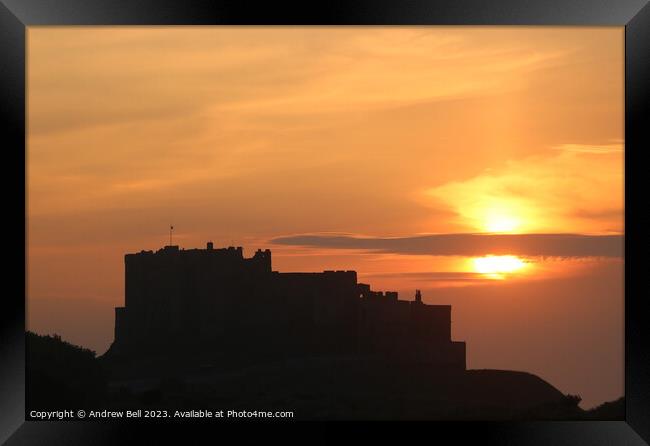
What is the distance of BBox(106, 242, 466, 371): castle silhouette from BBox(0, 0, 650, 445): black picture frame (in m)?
11.4

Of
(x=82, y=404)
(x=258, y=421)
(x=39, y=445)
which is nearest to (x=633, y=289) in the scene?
(x=258, y=421)

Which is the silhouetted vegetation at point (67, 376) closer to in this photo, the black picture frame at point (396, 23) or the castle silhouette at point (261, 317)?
the castle silhouette at point (261, 317)

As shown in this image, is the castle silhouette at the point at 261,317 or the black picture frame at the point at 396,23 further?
the castle silhouette at the point at 261,317

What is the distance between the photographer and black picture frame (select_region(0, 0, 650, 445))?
671cm

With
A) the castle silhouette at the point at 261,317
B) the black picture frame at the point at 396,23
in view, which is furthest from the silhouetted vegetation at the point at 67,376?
the black picture frame at the point at 396,23

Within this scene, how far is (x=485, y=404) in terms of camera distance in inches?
1014

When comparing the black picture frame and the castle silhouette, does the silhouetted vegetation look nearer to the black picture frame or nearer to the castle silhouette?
the castle silhouette

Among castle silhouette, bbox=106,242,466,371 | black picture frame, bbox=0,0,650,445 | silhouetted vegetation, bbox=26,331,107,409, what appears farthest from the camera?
castle silhouette, bbox=106,242,466,371

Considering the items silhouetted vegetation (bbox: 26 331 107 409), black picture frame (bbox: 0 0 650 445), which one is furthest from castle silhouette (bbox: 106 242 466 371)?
black picture frame (bbox: 0 0 650 445)

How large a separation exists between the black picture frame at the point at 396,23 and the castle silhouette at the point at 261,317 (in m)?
11.4

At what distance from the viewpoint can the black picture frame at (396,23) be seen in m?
6.71

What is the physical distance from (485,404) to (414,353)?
267 cm

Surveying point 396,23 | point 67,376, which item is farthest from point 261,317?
point 396,23

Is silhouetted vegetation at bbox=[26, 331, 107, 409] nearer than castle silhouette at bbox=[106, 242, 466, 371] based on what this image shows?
Yes
